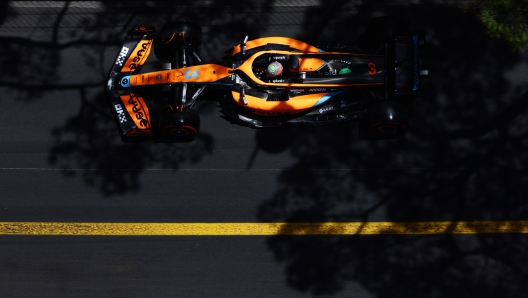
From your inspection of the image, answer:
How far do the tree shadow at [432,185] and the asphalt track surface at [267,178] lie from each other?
2 cm

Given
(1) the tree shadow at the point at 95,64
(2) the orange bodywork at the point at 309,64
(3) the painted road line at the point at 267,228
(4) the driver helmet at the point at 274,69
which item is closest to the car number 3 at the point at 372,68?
(2) the orange bodywork at the point at 309,64

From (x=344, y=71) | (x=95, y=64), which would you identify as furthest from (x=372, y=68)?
(x=95, y=64)

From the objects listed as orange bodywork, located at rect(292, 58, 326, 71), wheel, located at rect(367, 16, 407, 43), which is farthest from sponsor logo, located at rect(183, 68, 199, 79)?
wheel, located at rect(367, 16, 407, 43)

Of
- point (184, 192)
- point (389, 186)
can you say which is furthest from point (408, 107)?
point (184, 192)

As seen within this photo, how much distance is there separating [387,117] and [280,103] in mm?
1519

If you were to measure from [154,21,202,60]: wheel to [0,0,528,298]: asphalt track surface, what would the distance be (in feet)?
2.03

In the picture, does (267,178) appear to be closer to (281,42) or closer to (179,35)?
(281,42)

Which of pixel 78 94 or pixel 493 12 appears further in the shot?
pixel 78 94

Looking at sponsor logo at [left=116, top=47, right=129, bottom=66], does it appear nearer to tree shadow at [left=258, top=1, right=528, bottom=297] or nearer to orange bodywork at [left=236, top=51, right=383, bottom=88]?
orange bodywork at [left=236, top=51, right=383, bottom=88]

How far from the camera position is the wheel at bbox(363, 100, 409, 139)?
7721 millimetres

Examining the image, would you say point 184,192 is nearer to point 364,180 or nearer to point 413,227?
point 364,180

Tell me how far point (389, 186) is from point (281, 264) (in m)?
1.99

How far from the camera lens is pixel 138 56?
27.7 feet

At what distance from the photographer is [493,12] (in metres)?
7.51
